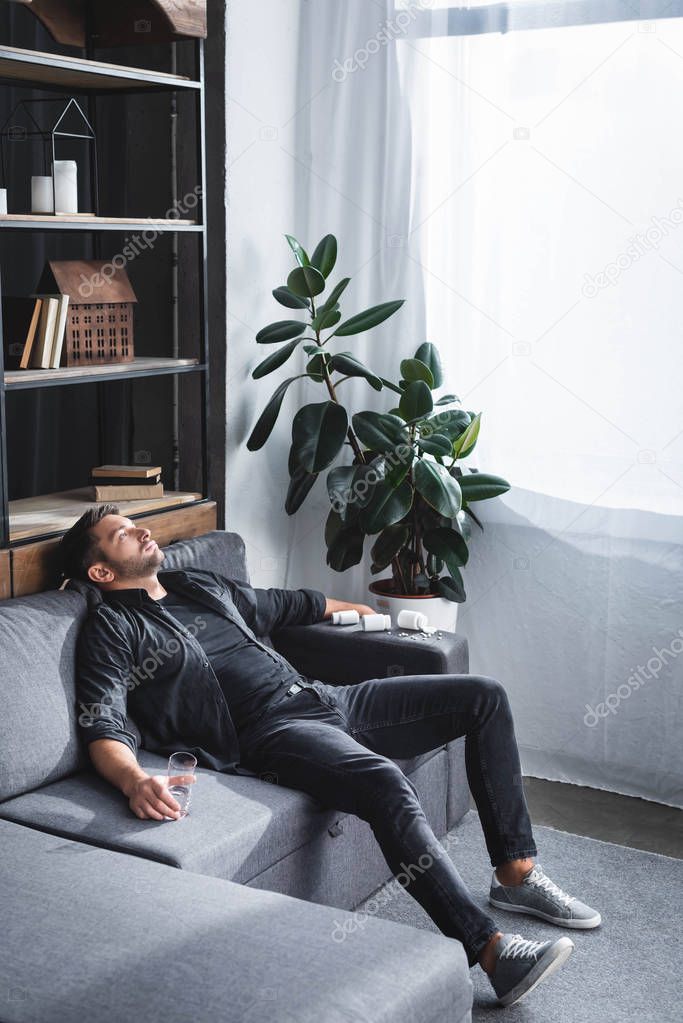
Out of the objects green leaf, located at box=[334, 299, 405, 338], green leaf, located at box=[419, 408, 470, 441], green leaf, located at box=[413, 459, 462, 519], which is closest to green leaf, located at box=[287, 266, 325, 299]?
green leaf, located at box=[334, 299, 405, 338]

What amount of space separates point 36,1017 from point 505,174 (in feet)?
8.48

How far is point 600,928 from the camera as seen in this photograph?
2.55 meters

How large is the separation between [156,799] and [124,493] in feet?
3.59

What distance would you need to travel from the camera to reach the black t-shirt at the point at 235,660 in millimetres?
2539

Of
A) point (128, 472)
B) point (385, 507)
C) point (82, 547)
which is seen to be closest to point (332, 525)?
point (385, 507)

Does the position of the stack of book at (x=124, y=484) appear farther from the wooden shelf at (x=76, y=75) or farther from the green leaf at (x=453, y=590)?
the wooden shelf at (x=76, y=75)

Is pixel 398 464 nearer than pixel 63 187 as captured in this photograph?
No

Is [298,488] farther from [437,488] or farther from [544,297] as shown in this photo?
[544,297]

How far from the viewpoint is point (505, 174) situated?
3.32 m

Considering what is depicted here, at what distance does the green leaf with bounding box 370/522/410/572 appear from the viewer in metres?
3.27

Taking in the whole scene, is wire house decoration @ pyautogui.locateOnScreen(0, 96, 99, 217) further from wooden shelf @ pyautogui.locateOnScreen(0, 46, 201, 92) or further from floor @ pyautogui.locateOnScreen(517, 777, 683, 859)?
floor @ pyautogui.locateOnScreen(517, 777, 683, 859)

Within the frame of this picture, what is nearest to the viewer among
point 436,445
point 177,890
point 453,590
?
point 177,890

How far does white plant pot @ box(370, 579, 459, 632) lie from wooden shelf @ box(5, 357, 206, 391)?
2.82ft

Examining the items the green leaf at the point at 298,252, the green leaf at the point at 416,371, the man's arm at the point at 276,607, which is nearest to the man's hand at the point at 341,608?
the man's arm at the point at 276,607
